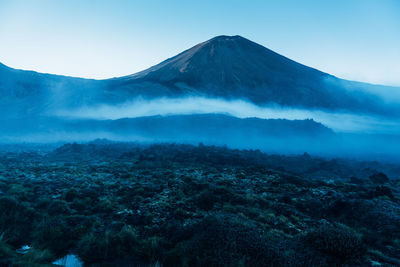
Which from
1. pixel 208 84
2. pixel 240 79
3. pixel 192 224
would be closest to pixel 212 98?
pixel 208 84

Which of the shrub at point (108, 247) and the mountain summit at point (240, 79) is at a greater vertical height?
the mountain summit at point (240, 79)

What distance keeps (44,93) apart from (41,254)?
9817 cm

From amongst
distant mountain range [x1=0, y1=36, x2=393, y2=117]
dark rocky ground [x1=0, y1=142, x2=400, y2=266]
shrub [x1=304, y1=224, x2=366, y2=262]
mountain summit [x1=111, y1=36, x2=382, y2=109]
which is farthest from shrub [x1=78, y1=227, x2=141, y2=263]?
mountain summit [x1=111, y1=36, x2=382, y2=109]

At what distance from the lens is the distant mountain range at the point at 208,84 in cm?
8388

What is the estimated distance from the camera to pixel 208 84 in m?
95.5

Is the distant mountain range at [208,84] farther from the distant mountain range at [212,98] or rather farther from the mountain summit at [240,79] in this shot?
the distant mountain range at [212,98]

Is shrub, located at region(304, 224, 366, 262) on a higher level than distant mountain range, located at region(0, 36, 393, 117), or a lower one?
lower

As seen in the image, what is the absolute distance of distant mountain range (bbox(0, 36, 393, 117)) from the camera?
83875 millimetres

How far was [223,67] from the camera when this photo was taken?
326 ft

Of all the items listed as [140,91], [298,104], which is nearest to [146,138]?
[140,91]

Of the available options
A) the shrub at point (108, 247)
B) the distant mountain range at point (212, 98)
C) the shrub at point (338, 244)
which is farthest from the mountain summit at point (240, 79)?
the shrub at point (338, 244)

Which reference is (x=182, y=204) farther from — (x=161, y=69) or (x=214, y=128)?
(x=161, y=69)

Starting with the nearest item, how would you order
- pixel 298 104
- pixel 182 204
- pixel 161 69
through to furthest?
pixel 182 204 < pixel 298 104 < pixel 161 69

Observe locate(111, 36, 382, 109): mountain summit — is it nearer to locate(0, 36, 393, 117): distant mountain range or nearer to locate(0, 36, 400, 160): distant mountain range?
locate(0, 36, 393, 117): distant mountain range
